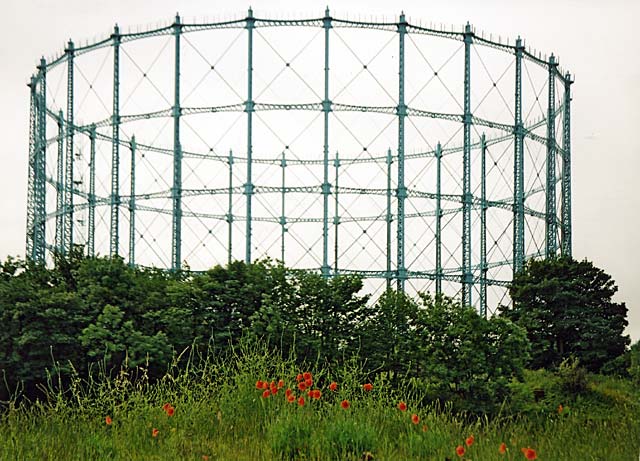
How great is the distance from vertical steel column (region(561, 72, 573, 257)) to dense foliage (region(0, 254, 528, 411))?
60.1ft

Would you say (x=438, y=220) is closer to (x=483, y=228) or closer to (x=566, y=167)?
(x=483, y=228)

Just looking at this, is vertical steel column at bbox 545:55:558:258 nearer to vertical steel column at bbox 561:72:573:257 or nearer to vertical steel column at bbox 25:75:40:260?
vertical steel column at bbox 561:72:573:257

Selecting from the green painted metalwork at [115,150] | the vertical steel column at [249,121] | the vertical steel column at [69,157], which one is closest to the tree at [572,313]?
the vertical steel column at [249,121]

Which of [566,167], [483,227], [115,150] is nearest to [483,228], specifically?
[483,227]

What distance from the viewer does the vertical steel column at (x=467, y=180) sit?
90.0 feet

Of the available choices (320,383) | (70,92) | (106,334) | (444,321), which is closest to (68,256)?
(106,334)

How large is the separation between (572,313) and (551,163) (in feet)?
37.3

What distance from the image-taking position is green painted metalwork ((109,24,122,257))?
27938 mm

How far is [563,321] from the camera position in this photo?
69.2ft

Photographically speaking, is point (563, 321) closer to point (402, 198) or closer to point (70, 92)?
point (402, 198)

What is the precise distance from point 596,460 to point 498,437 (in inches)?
58.7

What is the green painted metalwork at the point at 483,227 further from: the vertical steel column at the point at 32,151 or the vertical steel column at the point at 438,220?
the vertical steel column at the point at 32,151

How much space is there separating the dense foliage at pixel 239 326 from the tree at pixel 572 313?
6.32 meters

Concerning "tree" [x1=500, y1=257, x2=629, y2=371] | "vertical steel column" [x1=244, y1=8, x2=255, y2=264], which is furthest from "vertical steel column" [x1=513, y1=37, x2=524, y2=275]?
"vertical steel column" [x1=244, y1=8, x2=255, y2=264]
